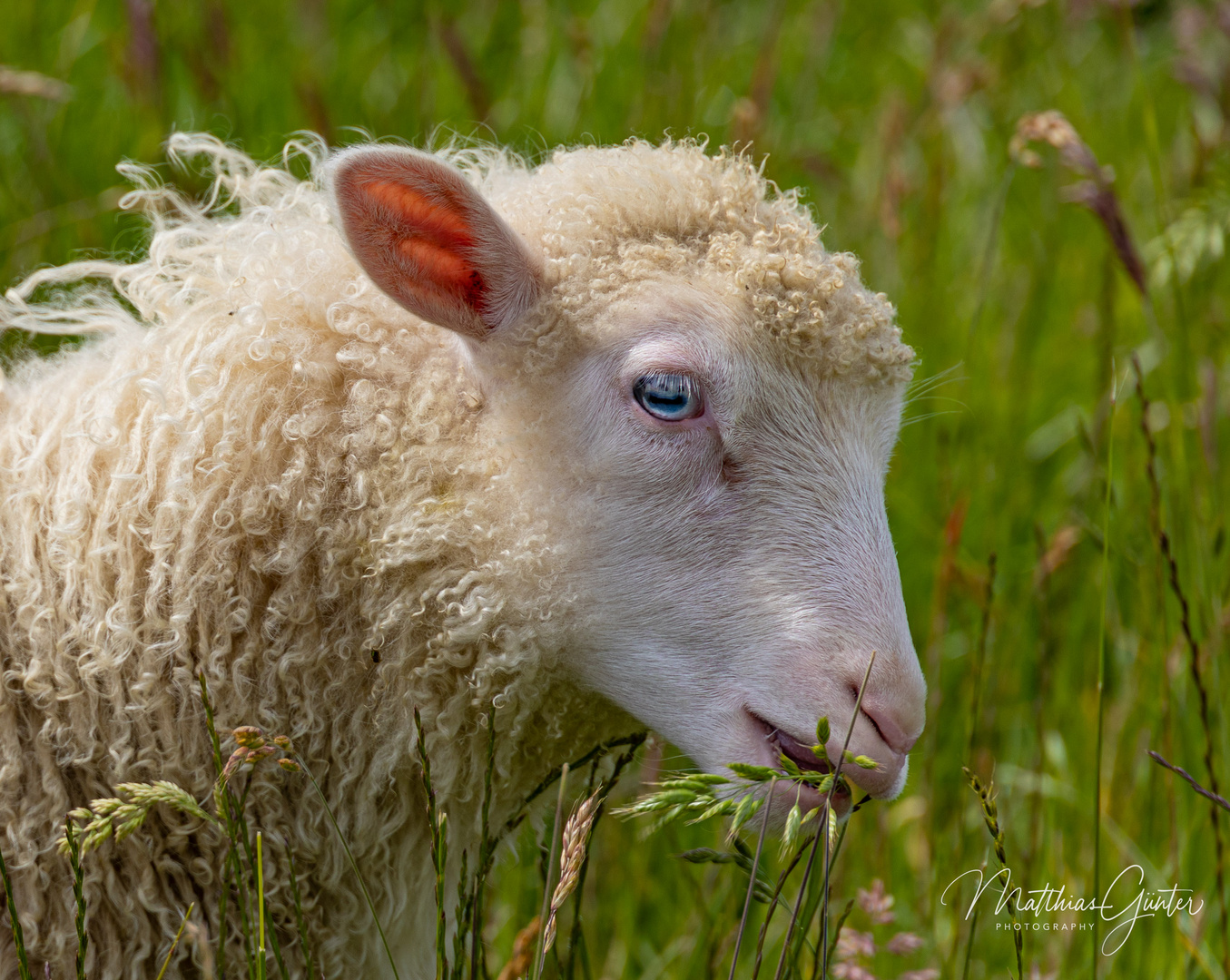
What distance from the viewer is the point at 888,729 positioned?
178 cm

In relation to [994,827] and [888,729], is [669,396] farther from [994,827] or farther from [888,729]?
[994,827]

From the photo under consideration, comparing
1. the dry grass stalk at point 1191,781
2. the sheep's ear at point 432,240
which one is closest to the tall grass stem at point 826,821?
the dry grass stalk at point 1191,781

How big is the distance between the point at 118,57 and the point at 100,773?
3162 millimetres

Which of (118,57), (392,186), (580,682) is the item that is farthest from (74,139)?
(580,682)

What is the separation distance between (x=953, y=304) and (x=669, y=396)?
300 cm

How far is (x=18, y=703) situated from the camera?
73.4 inches

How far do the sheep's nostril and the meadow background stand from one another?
357 mm

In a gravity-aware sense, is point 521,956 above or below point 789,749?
below

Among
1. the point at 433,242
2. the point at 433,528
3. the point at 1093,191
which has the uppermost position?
the point at 1093,191

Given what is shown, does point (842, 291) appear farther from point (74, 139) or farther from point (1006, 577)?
point (74, 139)

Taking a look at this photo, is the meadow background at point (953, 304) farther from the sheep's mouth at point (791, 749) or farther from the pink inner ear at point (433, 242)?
the pink inner ear at point (433, 242)

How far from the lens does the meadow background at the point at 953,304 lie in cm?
282

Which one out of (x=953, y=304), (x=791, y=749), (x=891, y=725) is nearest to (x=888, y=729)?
(x=891, y=725)

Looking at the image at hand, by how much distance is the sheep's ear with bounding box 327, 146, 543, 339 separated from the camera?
6.06ft
